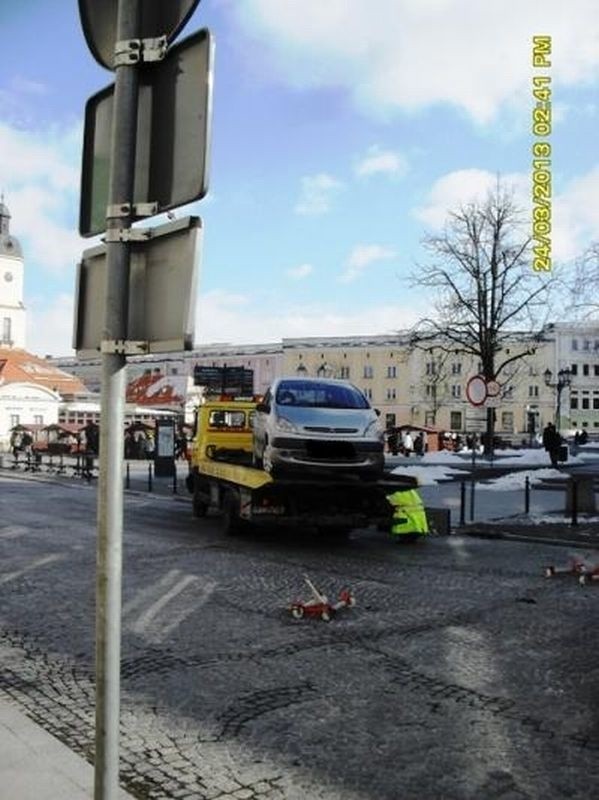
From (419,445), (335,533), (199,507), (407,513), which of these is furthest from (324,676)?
(419,445)

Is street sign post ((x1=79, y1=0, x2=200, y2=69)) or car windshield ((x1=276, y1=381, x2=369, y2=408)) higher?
street sign post ((x1=79, y1=0, x2=200, y2=69))

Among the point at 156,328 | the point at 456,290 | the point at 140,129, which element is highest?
the point at 456,290

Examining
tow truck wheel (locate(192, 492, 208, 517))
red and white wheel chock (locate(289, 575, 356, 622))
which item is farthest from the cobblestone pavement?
tow truck wheel (locate(192, 492, 208, 517))

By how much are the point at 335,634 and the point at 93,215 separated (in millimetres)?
5065

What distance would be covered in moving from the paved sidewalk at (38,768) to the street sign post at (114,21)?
10.0 ft

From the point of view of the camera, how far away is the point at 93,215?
9.93 feet

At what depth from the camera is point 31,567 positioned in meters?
10.7

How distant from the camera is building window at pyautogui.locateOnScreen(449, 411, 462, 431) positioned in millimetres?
104400

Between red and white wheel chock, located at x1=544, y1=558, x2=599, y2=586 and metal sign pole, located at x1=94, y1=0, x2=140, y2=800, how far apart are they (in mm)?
7907

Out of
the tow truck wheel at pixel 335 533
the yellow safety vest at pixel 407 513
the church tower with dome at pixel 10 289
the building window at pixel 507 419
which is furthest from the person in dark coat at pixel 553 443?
the building window at pixel 507 419

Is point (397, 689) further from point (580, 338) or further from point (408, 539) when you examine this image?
point (580, 338)

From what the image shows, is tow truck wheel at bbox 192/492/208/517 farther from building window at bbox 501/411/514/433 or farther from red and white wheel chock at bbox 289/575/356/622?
building window at bbox 501/411/514/433

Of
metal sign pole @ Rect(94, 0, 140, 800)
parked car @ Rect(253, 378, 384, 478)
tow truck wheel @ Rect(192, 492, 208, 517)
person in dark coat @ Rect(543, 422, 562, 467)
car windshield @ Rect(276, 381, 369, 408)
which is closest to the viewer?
metal sign pole @ Rect(94, 0, 140, 800)

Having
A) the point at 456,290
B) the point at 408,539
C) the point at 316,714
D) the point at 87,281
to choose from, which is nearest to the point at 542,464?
the point at 456,290
